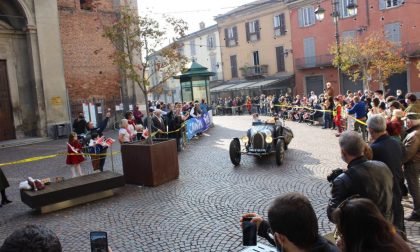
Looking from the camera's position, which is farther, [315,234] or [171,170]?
[171,170]

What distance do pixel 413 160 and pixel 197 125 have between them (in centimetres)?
1258

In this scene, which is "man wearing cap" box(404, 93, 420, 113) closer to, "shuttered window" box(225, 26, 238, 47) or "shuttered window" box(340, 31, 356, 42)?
"shuttered window" box(340, 31, 356, 42)

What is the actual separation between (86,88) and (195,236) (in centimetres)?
1983

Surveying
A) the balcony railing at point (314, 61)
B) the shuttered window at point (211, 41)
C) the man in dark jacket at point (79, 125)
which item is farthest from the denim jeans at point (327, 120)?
the shuttered window at point (211, 41)

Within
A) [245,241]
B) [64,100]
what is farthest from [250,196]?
[64,100]

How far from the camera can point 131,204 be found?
25.4 ft

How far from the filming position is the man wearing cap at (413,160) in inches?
227

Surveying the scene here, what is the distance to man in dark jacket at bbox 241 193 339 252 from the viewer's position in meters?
2.20

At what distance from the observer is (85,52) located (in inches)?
931

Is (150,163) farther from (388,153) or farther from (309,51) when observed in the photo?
(309,51)

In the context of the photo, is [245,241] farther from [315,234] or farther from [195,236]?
[195,236]

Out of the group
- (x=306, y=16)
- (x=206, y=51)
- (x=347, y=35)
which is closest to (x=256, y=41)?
(x=306, y=16)

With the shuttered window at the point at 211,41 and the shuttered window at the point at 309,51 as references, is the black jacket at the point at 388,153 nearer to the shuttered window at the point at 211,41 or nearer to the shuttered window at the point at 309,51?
the shuttered window at the point at 309,51

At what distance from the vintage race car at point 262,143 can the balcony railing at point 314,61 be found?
2509 cm
